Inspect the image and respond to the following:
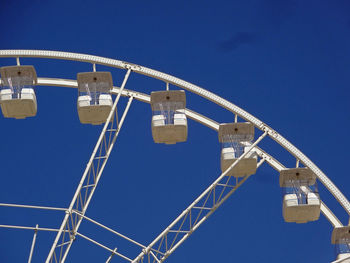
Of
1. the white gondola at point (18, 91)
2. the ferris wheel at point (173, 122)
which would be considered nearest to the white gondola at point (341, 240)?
the ferris wheel at point (173, 122)

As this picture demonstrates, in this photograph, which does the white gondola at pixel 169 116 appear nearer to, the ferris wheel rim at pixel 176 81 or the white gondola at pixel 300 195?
the ferris wheel rim at pixel 176 81

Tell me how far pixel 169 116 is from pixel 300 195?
4.62 metres

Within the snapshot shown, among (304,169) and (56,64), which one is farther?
(56,64)

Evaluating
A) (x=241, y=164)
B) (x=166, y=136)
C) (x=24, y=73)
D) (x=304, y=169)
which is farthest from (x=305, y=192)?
(x=24, y=73)

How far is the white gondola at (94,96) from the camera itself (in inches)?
857

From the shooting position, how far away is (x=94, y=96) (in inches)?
864

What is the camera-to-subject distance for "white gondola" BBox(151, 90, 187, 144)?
2197cm

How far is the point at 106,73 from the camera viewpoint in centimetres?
2181

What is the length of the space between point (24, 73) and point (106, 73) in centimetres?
235

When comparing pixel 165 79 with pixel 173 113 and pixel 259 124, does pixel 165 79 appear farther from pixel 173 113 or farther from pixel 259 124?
pixel 259 124

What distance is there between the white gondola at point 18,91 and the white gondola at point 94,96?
1356mm

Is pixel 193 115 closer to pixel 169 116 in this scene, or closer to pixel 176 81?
pixel 169 116

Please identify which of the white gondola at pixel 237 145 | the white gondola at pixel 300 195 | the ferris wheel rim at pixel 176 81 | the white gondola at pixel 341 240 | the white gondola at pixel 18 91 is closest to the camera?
the ferris wheel rim at pixel 176 81

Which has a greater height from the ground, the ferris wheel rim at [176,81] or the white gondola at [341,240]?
the ferris wheel rim at [176,81]
